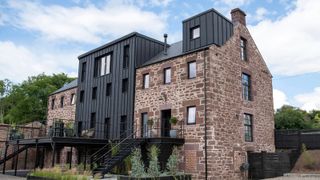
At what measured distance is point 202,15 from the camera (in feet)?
58.4

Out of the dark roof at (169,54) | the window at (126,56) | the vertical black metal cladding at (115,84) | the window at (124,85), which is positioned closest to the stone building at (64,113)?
the vertical black metal cladding at (115,84)

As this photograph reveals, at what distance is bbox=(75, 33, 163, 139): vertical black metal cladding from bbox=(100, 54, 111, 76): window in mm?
323

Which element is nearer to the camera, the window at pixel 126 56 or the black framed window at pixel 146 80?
the black framed window at pixel 146 80

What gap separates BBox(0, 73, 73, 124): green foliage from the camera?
44.6 metres

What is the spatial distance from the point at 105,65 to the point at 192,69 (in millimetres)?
8519

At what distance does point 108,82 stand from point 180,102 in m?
7.25

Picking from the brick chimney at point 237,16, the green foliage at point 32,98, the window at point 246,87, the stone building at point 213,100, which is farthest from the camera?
the green foliage at point 32,98

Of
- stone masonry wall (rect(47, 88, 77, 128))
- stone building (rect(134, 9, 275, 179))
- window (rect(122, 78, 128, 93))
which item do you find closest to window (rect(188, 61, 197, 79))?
stone building (rect(134, 9, 275, 179))

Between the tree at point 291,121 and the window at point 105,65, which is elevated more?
the window at point 105,65

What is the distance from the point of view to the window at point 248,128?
1850 cm

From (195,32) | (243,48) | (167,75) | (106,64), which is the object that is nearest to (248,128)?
(243,48)

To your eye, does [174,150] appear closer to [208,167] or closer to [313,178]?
[208,167]

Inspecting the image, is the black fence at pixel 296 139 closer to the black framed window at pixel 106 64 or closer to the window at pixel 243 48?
the window at pixel 243 48

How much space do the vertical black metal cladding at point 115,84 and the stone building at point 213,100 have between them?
0.77 meters
